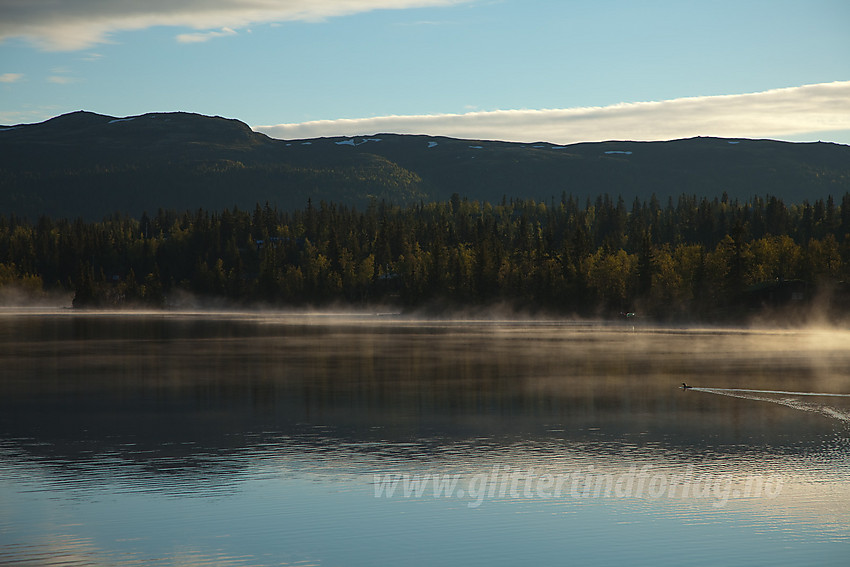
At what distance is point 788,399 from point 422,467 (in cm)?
2983

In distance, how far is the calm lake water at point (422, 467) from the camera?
2417 cm

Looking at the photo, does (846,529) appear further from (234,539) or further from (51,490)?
(51,490)

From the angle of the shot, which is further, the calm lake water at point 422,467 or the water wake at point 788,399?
the water wake at point 788,399

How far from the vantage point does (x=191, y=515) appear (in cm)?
2675

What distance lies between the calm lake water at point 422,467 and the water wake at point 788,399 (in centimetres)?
17

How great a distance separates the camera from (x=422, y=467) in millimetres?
33688

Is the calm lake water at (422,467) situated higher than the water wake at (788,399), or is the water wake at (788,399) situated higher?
the calm lake water at (422,467)

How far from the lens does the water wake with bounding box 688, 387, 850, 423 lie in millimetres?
48719

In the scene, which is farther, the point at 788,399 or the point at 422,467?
the point at 788,399

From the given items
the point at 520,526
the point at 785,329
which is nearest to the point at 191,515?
the point at 520,526

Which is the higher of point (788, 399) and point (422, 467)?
point (422, 467)

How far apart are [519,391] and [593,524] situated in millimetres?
32615

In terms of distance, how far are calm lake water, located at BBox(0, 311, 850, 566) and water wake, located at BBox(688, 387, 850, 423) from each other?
0.56 feet

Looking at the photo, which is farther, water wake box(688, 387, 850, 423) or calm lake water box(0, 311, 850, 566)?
water wake box(688, 387, 850, 423)
